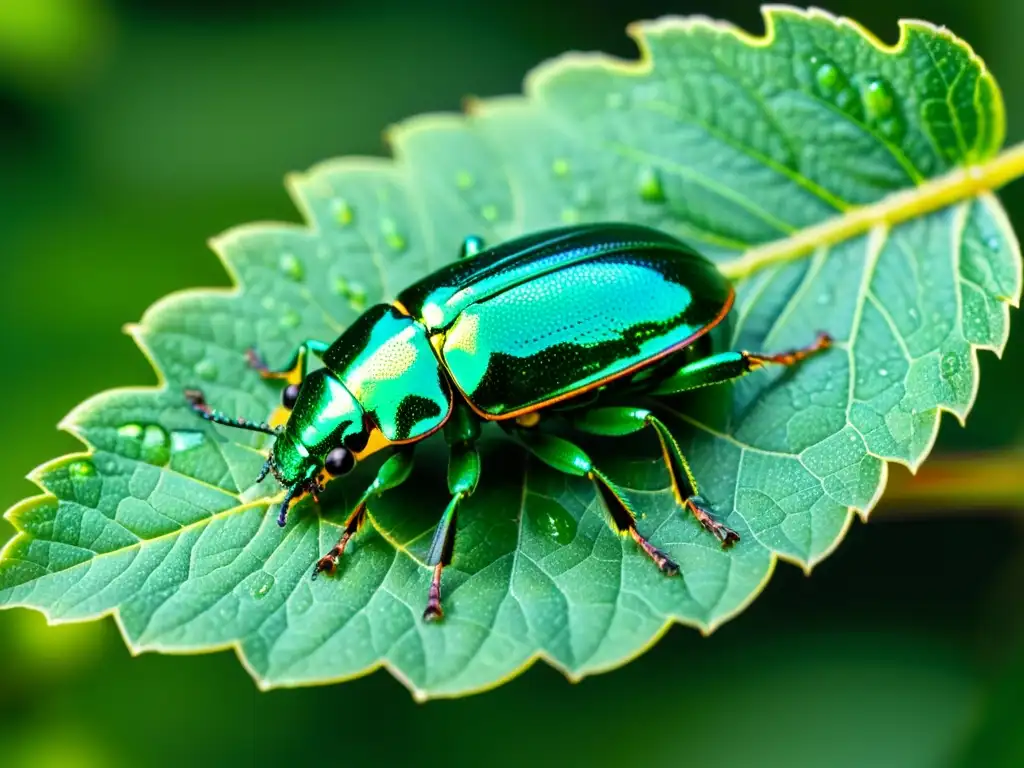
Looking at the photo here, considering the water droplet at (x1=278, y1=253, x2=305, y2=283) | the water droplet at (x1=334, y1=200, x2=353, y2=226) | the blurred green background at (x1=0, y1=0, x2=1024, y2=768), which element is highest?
the water droplet at (x1=334, y1=200, x2=353, y2=226)

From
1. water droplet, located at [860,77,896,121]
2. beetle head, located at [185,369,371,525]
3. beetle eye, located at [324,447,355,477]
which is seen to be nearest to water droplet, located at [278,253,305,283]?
beetle head, located at [185,369,371,525]

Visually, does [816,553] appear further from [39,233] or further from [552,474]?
[39,233]

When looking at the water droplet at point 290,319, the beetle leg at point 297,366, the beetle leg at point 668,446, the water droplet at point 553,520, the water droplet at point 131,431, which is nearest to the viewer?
the beetle leg at point 668,446

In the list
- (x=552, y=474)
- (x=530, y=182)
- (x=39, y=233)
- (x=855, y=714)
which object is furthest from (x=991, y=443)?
(x=39, y=233)

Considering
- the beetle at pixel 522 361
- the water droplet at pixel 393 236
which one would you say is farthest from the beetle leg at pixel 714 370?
the water droplet at pixel 393 236

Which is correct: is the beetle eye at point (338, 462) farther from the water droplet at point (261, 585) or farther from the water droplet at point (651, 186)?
the water droplet at point (651, 186)

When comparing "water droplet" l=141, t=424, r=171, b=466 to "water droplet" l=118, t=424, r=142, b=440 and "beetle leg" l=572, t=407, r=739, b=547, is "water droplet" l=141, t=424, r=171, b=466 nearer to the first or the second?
"water droplet" l=118, t=424, r=142, b=440

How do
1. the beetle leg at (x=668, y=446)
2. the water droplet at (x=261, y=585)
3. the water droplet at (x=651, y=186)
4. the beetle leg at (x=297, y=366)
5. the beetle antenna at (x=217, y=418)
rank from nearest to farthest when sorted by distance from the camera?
the water droplet at (x=261, y=585)
the beetle leg at (x=668, y=446)
the beetle antenna at (x=217, y=418)
the beetle leg at (x=297, y=366)
the water droplet at (x=651, y=186)

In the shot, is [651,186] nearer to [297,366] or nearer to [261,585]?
[297,366]
